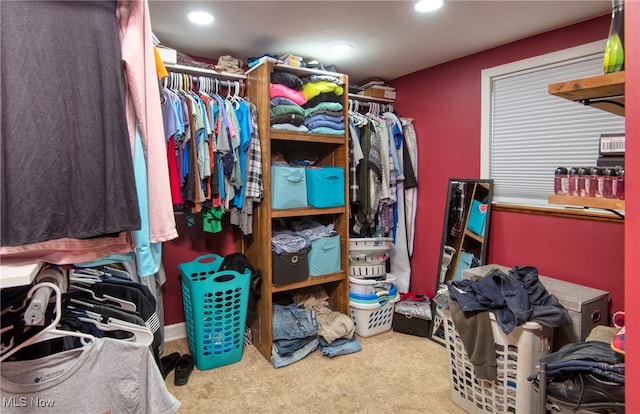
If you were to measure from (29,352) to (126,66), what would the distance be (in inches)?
30.4

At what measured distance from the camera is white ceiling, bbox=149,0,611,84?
6.98 ft

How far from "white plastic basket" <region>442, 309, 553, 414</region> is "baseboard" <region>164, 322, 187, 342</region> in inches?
82.3

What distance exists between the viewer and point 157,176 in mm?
1065

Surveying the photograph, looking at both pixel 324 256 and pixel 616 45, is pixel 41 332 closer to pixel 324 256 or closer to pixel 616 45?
pixel 616 45

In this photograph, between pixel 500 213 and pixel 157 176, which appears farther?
pixel 500 213

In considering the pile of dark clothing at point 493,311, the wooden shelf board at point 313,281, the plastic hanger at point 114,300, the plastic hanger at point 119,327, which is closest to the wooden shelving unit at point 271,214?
the wooden shelf board at point 313,281

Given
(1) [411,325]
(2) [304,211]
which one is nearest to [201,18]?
(2) [304,211]

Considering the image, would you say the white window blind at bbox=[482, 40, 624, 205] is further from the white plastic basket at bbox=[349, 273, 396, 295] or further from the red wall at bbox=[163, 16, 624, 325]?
the white plastic basket at bbox=[349, 273, 396, 295]

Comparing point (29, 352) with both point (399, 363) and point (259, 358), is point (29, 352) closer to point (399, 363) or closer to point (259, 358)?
point (259, 358)

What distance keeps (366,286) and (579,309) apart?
1.44 metres

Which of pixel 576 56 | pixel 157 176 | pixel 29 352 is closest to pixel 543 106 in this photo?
pixel 576 56

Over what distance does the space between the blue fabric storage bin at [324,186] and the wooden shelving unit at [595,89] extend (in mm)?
1754

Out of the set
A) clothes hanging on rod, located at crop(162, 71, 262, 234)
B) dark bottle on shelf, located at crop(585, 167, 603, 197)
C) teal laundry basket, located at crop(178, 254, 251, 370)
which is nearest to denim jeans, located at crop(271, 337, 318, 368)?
teal laundry basket, located at crop(178, 254, 251, 370)

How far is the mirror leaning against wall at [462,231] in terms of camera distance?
2.89 metres
